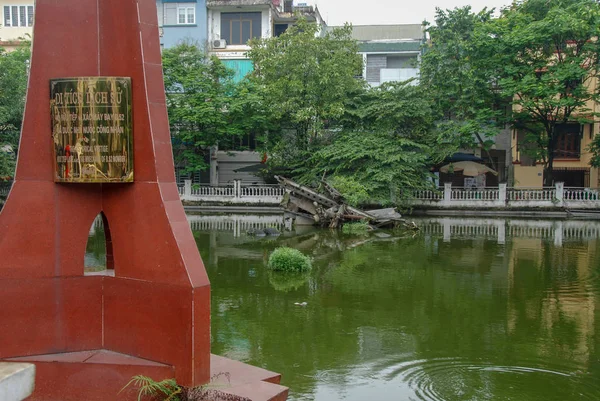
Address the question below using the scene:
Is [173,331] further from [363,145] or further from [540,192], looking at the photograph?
[540,192]

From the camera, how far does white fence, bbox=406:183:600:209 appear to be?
1117 inches

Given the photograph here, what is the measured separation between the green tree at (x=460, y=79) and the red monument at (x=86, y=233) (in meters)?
23.8

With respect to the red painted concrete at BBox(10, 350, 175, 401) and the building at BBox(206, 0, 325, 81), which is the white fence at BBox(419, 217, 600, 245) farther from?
the building at BBox(206, 0, 325, 81)

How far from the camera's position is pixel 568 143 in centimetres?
3394

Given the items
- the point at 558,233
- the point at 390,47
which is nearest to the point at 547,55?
the point at 558,233

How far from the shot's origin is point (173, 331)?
534cm

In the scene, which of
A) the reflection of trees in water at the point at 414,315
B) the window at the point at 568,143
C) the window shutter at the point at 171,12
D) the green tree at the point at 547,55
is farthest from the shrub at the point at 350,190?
the window shutter at the point at 171,12

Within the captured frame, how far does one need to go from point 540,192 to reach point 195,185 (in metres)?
17.0

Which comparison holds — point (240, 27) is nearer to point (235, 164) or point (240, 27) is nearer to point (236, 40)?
point (236, 40)

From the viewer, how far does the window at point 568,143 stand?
110ft

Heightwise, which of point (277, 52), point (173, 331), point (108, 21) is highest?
point (277, 52)

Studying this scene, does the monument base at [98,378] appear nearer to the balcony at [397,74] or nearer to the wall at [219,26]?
the balcony at [397,74]

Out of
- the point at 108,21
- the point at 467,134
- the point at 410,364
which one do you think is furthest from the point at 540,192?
the point at 108,21

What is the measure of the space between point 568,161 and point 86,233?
32792 mm
